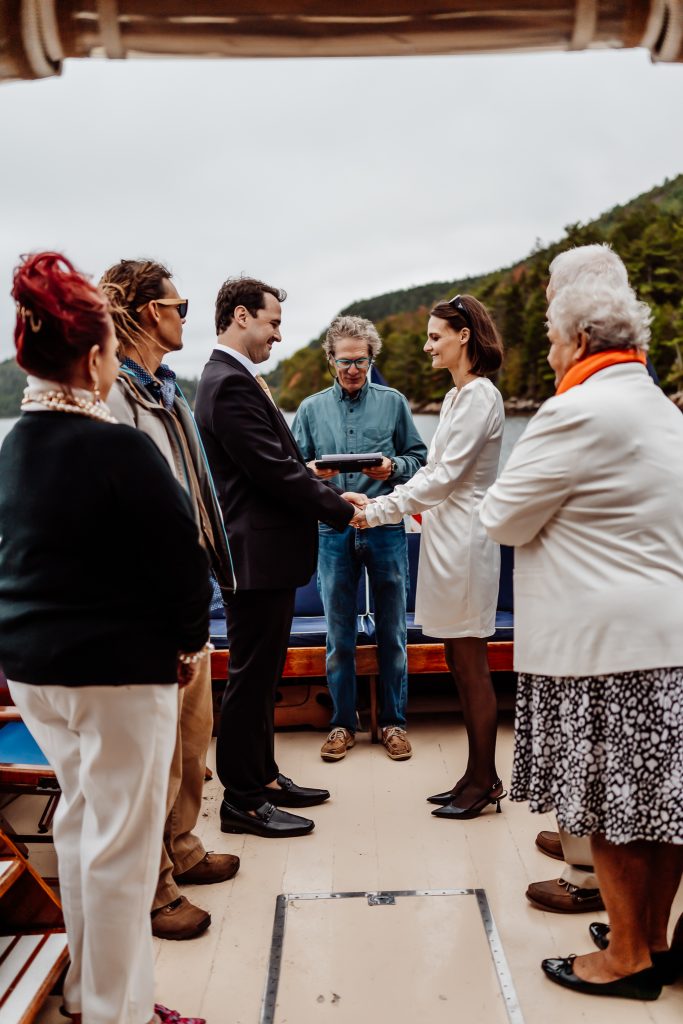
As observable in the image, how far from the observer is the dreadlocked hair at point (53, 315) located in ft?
4.87

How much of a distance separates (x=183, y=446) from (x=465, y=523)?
3.37 ft

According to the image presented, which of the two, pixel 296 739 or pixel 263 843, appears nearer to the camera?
pixel 263 843

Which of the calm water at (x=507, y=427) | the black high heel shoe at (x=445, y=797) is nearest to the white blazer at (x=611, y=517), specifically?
the calm water at (x=507, y=427)

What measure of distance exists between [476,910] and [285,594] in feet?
3.63

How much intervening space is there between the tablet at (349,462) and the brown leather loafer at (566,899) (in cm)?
165

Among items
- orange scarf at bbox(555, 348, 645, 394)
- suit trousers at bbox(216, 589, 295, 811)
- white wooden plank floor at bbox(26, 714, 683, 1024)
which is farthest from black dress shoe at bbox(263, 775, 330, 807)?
orange scarf at bbox(555, 348, 645, 394)

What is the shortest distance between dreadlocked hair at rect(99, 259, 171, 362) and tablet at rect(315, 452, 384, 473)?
4.10 ft

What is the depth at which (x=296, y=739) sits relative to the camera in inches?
150

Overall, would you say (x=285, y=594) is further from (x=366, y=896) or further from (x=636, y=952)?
(x=636, y=952)

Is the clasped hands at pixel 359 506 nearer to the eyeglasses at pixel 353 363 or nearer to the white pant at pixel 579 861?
the eyeglasses at pixel 353 363

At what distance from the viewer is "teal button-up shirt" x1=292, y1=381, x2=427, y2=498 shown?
3574 mm

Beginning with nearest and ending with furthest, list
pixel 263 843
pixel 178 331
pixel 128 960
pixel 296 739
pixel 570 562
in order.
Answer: pixel 128 960 → pixel 570 562 → pixel 178 331 → pixel 263 843 → pixel 296 739

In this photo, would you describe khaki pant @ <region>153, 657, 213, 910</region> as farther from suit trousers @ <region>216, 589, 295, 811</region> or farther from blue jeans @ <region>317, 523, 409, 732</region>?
blue jeans @ <region>317, 523, 409, 732</region>

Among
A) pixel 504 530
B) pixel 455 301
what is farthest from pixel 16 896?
pixel 455 301
